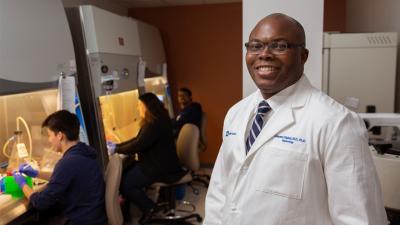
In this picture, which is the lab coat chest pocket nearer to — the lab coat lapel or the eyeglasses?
the lab coat lapel

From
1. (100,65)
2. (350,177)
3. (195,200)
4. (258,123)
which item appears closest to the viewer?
(350,177)

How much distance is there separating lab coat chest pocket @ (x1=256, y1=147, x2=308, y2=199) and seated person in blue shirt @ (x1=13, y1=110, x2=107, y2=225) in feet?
4.37

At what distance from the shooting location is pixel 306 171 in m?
0.98

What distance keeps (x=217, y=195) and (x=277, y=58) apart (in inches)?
22.3

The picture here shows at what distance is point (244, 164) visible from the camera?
3.68 ft

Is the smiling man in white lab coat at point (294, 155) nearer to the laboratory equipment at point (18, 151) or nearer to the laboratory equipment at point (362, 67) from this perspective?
the laboratory equipment at point (362, 67)

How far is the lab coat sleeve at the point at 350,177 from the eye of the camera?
92 cm

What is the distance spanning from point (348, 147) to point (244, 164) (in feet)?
1.06

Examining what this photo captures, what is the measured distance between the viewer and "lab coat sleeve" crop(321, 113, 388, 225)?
3.00 feet

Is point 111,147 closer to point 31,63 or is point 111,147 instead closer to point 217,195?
point 31,63

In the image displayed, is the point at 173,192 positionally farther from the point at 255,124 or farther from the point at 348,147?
the point at 348,147

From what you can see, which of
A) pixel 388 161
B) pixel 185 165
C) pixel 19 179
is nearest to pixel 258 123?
pixel 388 161

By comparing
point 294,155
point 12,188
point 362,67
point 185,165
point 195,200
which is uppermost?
point 362,67

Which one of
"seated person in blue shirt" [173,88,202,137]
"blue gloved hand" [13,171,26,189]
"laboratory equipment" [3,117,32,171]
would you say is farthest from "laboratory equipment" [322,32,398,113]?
"laboratory equipment" [3,117,32,171]
